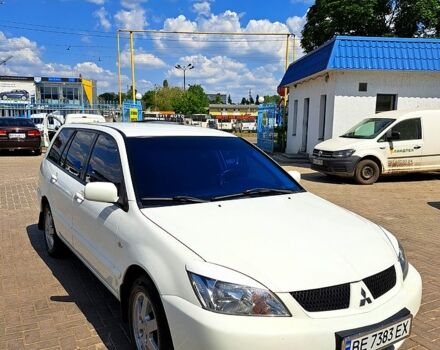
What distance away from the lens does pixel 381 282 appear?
2611 mm

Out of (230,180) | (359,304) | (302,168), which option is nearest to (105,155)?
(230,180)

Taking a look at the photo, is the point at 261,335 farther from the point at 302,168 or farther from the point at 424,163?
the point at 302,168

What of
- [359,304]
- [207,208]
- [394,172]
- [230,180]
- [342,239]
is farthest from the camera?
[394,172]

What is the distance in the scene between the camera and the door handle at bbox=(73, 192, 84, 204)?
3887mm

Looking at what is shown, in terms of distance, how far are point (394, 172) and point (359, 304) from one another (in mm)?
9946

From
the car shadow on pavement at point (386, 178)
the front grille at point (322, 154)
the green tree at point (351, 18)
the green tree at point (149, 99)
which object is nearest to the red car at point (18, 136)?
the car shadow on pavement at point (386, 178)

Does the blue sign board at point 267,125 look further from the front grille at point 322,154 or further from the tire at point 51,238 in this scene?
the tire at point 51,238

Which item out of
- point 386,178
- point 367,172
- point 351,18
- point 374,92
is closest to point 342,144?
point 367,172

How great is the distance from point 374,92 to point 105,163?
13.2 meters

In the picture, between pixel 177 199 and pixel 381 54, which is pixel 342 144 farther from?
pixel 177 199

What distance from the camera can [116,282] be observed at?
3.15 meters

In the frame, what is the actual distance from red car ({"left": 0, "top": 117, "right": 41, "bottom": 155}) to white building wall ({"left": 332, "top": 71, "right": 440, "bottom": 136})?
12108 millimetres

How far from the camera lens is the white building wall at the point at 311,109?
49.6 feet

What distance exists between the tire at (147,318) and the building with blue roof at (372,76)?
12548 millimetres
